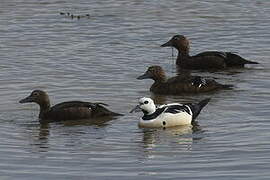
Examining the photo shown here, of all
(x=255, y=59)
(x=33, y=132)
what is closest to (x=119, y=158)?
(x=33, y=132)

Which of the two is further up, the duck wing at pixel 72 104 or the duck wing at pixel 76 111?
the duck wing at pixel 72 104

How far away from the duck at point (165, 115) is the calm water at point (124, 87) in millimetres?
213

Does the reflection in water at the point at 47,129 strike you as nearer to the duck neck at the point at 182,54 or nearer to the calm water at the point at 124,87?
the calm water at the point at 124,87

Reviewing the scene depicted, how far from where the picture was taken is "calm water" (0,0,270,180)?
14062 mm

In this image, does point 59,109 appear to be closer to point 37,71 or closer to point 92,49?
point 37,71

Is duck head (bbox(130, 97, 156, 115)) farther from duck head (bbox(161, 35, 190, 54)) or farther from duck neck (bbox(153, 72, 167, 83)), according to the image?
duck head (bbox(161, 35, 190, 54))

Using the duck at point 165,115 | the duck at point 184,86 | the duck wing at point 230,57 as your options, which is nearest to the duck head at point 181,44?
the duck wing at point 230,57

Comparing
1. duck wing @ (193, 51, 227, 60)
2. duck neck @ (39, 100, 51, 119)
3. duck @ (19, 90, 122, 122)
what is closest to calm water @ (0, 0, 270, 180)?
duck @ (19, 90, 122, 122)

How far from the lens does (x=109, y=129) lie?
16.9 metres

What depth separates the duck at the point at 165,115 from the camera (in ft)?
56.0

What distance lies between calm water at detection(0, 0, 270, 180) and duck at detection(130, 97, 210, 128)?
21 centimetres

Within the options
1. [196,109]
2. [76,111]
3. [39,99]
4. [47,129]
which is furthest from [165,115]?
[39,99]

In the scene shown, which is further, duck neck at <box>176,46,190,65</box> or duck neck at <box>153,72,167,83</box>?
duck neck at <box>176,46,190,65</box>

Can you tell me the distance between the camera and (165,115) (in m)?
17.1
